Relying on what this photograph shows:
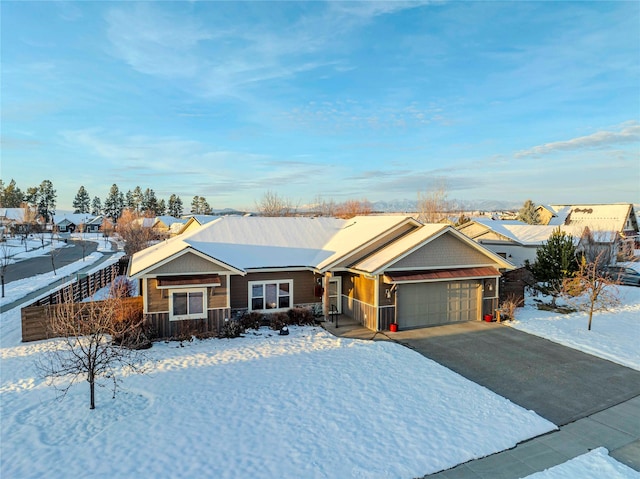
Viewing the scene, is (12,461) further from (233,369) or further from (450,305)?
(450,305)

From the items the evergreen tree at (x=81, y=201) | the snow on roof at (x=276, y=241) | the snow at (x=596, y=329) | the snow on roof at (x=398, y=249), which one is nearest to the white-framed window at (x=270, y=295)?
the snow on roof at (x=276, y=241)

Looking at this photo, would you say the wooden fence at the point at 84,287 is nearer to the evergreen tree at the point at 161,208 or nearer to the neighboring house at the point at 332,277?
the neighboring house at the point at 332,277

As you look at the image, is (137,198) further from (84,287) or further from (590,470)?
(590,470)

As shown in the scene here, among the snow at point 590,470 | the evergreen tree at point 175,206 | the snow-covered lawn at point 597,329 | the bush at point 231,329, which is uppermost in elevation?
the evergreen tree at point 175,206

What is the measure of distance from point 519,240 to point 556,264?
33.4ft

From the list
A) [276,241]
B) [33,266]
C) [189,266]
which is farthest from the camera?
[33,266]

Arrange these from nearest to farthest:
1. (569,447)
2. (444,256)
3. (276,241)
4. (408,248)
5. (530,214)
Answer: (569,447) < (408,248) < (444,256) < (276,241) < (530,214)

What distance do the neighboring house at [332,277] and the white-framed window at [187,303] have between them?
0.04 m

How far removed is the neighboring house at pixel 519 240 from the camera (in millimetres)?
30609

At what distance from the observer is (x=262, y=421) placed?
9508 mm

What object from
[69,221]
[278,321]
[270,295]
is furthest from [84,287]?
[69,221]

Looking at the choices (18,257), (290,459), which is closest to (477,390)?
(290,459)

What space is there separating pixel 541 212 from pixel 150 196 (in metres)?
110

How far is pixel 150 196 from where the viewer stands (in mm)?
120500
